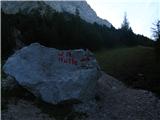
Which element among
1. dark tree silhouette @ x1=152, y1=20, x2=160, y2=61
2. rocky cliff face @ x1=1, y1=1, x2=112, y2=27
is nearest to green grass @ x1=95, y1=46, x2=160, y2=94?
dark tree silhouette @ x1=152, y1=20, x2=160, y2=61

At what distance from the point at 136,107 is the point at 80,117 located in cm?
266

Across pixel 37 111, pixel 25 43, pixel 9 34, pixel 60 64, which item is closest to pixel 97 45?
pixel 25 43

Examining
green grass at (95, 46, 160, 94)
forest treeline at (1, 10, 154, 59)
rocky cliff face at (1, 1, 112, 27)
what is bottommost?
green grass at (95, 46, 160, 94)

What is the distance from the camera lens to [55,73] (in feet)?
51.8

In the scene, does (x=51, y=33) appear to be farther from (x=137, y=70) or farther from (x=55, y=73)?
(x=55, y=73)

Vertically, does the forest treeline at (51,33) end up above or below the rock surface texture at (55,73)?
above

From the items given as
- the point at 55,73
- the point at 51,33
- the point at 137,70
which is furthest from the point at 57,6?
the point at 55,73

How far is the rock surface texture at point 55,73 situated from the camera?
14.6 metres

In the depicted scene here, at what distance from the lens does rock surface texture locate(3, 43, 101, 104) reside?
14625 millimetres

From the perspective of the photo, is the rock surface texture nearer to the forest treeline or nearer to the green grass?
the green grass

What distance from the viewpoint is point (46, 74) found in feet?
51.5

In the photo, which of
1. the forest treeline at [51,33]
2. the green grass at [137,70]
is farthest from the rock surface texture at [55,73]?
the forest treeline at [51,33]

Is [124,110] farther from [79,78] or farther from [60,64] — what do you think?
[60,64]

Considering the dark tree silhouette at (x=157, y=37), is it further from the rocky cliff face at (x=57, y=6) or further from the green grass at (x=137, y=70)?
the rocky cliff face at (x=57, y=6)
